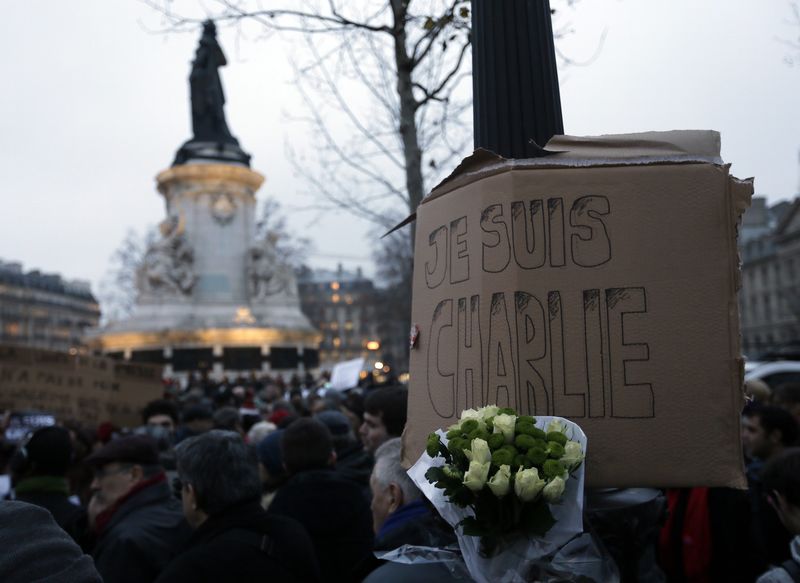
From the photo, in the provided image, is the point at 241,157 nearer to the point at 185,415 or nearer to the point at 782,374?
the point at 782,374

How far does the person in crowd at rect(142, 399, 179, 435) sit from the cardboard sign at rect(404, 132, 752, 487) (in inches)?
232

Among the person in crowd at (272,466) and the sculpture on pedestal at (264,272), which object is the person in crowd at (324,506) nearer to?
the person in crowd at (272,466)

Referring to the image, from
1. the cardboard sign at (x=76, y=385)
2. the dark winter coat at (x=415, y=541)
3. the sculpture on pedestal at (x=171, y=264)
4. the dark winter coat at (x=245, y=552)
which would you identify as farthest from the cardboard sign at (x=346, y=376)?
the sculpture on pedestal at (x=171, y=264)

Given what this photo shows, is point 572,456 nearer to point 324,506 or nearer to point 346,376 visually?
point 324,506

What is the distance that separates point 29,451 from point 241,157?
34.6m

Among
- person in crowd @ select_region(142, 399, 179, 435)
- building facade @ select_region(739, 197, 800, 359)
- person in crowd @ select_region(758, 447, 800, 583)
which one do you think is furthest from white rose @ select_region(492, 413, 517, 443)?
building facade @ select_region(739, 197, 800, 359)

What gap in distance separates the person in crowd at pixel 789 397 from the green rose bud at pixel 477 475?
5.28 metres

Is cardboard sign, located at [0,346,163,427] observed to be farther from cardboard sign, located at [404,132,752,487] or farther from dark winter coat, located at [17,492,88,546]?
cardboard sign, located at [404,132,752,487]

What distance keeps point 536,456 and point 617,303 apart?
601 mm

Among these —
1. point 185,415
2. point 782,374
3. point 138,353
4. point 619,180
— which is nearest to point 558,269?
point 619,180

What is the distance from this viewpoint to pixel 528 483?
2.13 metres

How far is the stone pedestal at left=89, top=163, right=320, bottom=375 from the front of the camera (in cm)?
3597

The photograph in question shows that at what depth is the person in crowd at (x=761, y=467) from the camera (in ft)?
13.9

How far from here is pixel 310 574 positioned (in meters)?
3.56
